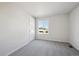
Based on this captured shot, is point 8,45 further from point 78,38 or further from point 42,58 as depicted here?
point 78,38

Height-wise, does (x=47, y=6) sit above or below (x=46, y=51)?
above

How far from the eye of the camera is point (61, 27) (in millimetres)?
6395

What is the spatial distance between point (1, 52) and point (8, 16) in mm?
1335

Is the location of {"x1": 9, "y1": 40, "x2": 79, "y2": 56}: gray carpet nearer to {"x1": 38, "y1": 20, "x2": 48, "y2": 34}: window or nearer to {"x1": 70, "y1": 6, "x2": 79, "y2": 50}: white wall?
{"x1": 70, "y1": 6, "x2": 79, "y2": 50}: white wall

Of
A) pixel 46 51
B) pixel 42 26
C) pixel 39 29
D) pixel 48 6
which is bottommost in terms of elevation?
pixel 46 51

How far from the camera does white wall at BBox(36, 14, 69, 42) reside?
6205mm

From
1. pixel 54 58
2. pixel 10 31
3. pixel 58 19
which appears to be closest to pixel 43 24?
pixel 58 19

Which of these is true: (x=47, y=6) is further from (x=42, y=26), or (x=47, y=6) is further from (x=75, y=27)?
(x=42, y=26)

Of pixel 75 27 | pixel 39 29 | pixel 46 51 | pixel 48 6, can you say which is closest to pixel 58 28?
pixel 39 29

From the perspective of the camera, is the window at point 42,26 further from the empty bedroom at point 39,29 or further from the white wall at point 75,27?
the white wall at point 75,27

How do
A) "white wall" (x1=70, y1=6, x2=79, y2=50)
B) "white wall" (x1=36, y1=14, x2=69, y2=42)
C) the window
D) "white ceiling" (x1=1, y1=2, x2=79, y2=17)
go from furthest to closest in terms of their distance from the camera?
the window → "white wall" (x1=36, y1=14, x2=69, y2=42) → "white wall" (x1=70, y1=6, x2=79, y2=50) → "white ceiling" (x1=1, y1=2, x2=79, y2=17)

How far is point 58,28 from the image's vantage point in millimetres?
6527

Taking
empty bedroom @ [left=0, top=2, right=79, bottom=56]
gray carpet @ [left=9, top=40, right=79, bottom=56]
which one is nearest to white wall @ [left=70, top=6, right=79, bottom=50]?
empty bedroom @ [left=0, top=2, right=79, bottom=56]

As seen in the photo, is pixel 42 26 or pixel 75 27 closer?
pixel 75 27
